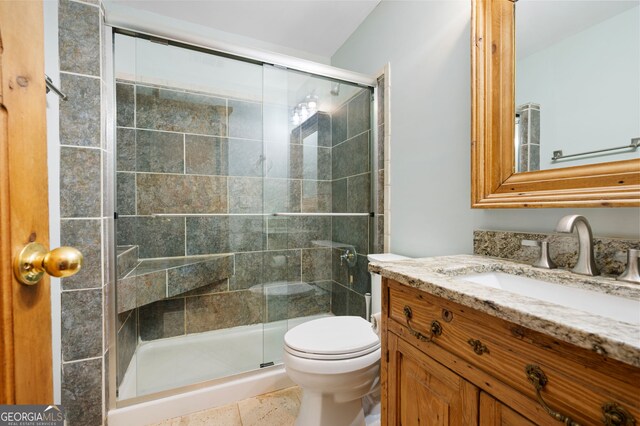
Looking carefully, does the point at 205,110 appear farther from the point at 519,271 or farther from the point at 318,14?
the point at 519,271

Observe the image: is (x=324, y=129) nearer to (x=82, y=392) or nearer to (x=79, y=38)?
(x=79, y=38)

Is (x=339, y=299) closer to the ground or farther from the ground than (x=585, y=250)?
closer to the ground

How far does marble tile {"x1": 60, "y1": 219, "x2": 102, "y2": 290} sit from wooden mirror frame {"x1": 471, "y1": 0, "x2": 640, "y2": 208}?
5.41 ft

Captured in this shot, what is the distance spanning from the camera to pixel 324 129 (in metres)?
2.08

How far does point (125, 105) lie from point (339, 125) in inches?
54.0

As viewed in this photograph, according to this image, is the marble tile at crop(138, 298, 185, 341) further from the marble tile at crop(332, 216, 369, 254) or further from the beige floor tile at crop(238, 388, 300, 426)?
the marble tile at crop(332, 216, 369, 254)

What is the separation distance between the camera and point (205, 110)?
6.52 ft

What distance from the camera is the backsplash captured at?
74 cm

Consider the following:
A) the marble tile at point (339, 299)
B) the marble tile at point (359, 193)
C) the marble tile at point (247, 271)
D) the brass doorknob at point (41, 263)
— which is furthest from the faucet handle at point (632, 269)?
the marble tile at point (247, 271)

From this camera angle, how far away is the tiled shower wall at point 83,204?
1.16m

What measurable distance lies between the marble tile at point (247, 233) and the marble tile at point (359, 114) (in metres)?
0.95

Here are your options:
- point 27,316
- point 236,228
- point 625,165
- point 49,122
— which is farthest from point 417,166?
Result: point 49,122

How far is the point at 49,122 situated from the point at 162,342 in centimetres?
146

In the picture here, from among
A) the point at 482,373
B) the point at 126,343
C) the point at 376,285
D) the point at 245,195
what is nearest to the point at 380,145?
the point at 376,285
